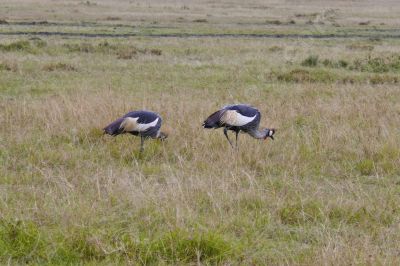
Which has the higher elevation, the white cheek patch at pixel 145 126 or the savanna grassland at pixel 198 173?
the white cheek patch at pixel 145 126

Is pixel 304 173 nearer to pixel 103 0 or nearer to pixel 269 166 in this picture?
pixel 269 166

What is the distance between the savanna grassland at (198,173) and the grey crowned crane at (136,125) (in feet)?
1.44

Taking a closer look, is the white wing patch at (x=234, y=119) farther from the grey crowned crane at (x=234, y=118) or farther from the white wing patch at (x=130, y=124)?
the white wing patch at (x=130, y=124)

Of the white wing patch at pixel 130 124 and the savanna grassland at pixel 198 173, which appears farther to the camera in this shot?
the white wing patch at pixel 130 124

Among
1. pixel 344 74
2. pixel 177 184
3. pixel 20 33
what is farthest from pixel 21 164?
pixel 20 33

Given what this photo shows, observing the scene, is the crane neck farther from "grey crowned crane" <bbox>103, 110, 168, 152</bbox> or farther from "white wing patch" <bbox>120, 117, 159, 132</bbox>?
"white wing patch" <bbox>120, 117, 159, 132</bbox>

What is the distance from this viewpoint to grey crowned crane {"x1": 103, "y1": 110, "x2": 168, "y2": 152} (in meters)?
8.94

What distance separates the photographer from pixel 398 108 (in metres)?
13.4

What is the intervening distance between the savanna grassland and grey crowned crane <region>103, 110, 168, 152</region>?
0.44m

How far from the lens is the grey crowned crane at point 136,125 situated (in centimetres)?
894

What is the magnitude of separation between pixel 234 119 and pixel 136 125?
144 cm

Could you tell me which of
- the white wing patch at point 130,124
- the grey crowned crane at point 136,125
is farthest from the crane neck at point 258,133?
the white wing patch at point 130,124

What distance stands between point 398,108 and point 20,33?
2600cm

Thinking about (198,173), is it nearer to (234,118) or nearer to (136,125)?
(136,125)
